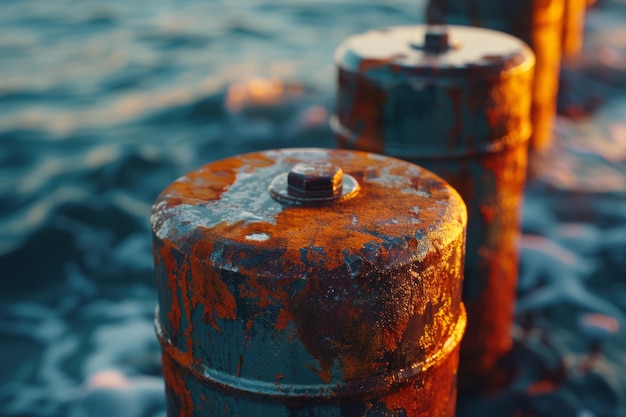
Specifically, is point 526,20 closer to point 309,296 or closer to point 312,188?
point 312,188

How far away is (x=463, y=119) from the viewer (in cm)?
257

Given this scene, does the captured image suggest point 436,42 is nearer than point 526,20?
Yes

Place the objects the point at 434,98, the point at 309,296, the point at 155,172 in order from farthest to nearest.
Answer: the point at 155,172, the point at 434,98, the point at 309,296

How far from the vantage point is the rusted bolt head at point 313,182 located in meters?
1.67

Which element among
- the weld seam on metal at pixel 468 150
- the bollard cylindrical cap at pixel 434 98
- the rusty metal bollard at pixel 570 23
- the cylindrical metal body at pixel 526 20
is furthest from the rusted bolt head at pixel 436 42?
the rusty metal bollard at pixel 570 23

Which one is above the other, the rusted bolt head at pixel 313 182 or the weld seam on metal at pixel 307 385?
the rusted bolt head at pixel 313 182

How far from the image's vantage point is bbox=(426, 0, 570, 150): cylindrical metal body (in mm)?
4262

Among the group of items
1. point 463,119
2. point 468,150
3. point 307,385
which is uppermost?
point 463,119

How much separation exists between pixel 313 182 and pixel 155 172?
4767mm

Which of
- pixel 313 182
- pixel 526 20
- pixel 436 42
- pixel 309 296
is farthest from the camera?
pixel 526 20

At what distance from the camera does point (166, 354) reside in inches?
67.7

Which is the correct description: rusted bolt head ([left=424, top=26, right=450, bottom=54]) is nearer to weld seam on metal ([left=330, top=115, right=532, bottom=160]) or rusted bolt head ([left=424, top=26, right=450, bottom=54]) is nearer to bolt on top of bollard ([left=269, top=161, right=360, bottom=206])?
weld seam on metal ([left=330, top=115, right=532, bottom=160])

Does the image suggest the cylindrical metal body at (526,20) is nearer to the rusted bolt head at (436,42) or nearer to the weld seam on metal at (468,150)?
the rusted bolt head at (436,42)

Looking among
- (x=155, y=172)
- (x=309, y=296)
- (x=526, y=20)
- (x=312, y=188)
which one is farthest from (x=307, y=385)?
(x=155, y=172)
